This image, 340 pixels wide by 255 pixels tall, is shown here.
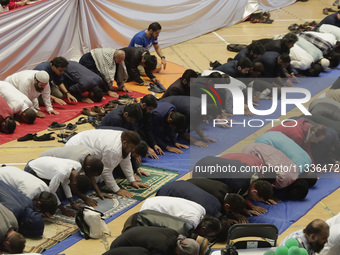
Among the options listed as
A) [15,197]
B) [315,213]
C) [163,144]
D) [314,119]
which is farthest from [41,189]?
[314,119]

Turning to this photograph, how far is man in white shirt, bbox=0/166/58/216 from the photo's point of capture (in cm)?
587

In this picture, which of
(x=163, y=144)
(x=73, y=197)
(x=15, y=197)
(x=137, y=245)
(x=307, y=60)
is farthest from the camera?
(x=307, y=60)

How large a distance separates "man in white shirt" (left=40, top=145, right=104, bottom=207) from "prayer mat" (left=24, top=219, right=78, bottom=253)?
409mm

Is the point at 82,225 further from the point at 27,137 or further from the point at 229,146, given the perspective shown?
the point at 229,146

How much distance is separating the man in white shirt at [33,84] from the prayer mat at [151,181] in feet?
5.88

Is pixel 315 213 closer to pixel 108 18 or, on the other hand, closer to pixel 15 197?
pixel 15 197

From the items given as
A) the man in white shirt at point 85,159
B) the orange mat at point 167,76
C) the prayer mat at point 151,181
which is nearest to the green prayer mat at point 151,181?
the prayer mat at point 151,181

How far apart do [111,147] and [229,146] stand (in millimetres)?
2043

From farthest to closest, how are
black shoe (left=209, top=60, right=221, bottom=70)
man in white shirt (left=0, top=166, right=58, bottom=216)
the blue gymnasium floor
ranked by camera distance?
black shoe (left=209, top=60, right=221, bottom=70) < the blue gymnasium floor < man in white shirt (left=0, top=166, right=58, bottom=216)

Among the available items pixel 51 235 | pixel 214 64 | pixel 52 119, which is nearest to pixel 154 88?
pixel 214 64

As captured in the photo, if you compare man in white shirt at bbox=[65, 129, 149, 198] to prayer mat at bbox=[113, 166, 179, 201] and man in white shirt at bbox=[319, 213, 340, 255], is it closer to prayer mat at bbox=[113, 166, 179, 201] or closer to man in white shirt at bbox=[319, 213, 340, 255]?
prayer mat at bbox=[113, 166, 179, 201]

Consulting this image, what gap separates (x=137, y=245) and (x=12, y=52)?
4.76 metres

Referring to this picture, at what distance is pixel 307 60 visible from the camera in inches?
409

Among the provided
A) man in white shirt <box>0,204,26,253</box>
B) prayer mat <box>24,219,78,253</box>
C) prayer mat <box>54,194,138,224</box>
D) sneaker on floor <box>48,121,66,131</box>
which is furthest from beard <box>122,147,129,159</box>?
sneaker on floor <box>48,121,66,131</box>
